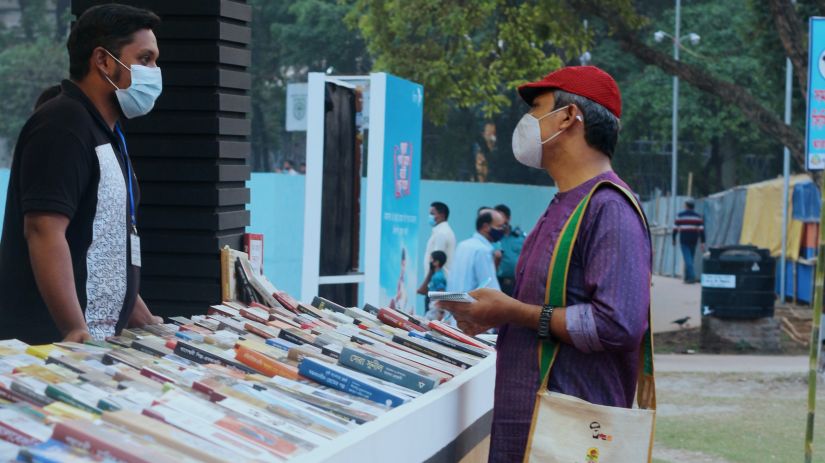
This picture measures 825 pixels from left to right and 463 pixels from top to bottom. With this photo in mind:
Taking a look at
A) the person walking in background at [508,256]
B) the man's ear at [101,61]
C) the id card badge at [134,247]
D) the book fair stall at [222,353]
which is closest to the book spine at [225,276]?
the book fair stall at [222,353]

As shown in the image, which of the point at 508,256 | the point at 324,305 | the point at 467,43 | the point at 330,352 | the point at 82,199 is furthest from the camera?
the point at 467,43

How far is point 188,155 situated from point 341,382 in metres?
2.61

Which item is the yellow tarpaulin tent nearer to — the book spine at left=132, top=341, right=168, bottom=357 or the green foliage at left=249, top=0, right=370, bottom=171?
the book spine at left=132, top=341, right=168, bottom=357

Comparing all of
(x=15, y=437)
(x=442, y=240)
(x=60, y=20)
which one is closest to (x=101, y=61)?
(x=15, y=437)

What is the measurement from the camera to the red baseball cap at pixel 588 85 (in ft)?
11.2

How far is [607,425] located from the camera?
3240 millimetres

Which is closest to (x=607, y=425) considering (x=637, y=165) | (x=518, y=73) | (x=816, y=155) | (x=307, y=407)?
(x=307, y=407)

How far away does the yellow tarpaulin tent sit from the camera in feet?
78.6

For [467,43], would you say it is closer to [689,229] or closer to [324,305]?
[689,229]

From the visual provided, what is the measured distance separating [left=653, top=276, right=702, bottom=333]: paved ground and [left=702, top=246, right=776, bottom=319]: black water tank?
2.44m

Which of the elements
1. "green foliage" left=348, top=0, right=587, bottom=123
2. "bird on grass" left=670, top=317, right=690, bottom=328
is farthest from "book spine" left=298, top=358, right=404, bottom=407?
"bird on grass" left=670, top=317, right=690, bottom=328

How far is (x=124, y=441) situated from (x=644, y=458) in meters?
1.49

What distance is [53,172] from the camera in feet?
12.1

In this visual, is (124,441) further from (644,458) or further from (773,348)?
(773,348)
